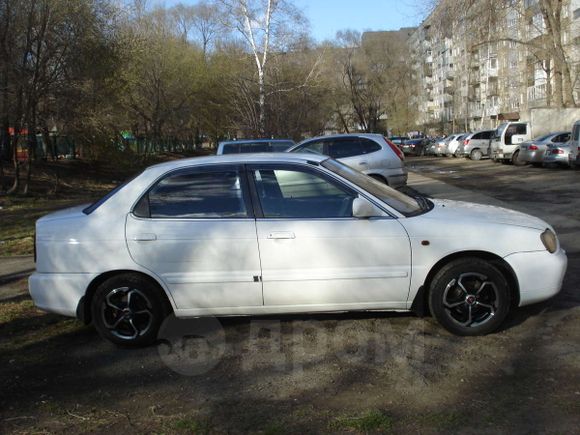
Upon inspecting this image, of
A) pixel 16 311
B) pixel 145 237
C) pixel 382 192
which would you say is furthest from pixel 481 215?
pixel 16 311

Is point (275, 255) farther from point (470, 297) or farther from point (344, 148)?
point (344, 148)

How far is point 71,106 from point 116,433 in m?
17.7

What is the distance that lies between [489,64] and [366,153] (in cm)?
6540

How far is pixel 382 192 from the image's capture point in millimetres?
5203

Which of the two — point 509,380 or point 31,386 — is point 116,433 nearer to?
point 31,386

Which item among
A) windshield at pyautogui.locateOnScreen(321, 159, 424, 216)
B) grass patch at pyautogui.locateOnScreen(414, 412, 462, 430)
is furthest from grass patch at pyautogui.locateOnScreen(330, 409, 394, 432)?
windshield at pyautogui.locateOnScreen(321, 159, 424, 216)

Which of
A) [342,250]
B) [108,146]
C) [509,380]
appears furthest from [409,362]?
[108,146]

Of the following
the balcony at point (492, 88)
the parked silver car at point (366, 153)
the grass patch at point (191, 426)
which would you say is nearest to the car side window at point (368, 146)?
the parked silver car at point (366, 153)

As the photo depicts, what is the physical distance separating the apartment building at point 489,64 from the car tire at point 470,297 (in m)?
28.7

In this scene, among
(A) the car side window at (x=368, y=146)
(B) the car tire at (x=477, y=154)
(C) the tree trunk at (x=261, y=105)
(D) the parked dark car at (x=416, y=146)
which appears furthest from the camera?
(D) the parked dark car at (x=416, y=146)

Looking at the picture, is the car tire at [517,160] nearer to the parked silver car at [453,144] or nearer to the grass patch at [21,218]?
the parked silver car at [453,144]

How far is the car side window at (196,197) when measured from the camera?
192 inches

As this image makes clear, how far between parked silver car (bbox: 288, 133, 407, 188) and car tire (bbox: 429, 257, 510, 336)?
27.6 feet

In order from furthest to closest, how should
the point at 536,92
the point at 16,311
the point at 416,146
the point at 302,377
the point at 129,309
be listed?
the point at 536,92 < the point at 416,146 < the point at 16,311 < the point at 129,309 < the point at 302,377
